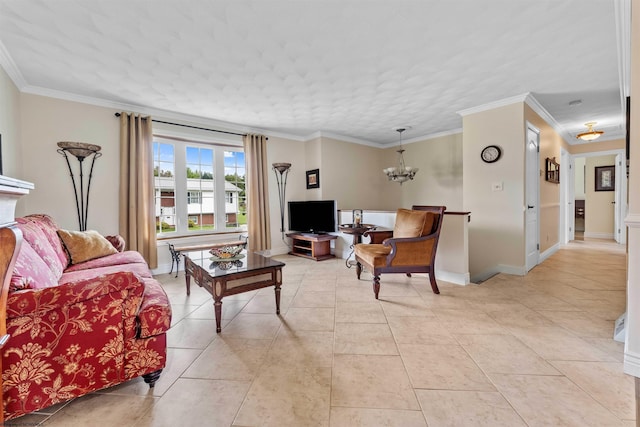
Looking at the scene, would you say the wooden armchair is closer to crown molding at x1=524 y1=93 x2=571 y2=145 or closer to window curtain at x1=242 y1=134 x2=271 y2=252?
crown molding at x1=524 y1=93 x2=571 y2=145

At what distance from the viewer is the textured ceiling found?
1.96m

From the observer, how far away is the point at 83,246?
2.68 m

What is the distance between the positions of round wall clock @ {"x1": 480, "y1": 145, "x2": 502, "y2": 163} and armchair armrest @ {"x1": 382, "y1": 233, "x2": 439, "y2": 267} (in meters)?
1.72

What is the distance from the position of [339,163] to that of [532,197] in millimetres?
3279

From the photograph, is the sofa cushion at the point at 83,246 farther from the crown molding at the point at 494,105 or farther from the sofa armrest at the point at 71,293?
the crown molding at the point at 494,105

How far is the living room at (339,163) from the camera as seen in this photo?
313 cm

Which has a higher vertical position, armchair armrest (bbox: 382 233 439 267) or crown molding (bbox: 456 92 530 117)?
crown molding (bbox: 456 92 530 117)

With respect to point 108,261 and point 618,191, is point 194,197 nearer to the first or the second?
point 108,261

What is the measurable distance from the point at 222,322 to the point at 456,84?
3.59 metres

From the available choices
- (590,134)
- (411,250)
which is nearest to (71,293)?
(411,250)

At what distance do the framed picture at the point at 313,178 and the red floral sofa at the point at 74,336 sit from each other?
407 centimetres

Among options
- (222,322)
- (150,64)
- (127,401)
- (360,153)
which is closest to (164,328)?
(127,401)

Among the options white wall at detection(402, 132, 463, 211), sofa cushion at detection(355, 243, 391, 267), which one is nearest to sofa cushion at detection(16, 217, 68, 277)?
sofa cushion at detection(355, 243, 391, 267)

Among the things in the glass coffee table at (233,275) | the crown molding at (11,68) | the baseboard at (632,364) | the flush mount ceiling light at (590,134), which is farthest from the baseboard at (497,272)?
the crown molding at (11,68)
